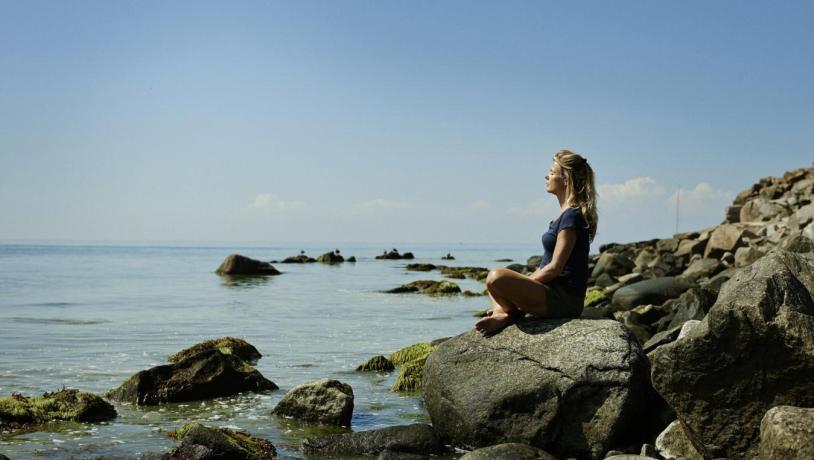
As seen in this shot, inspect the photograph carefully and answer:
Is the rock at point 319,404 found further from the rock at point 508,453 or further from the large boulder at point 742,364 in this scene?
the large boulder at point 742,364

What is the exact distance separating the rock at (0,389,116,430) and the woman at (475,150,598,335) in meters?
5.95

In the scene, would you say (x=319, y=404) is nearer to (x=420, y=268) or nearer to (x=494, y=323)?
(x=494, y=323)

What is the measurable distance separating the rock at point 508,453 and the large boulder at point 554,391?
0.42 meters

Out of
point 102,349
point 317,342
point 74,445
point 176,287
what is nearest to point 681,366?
point 74,445

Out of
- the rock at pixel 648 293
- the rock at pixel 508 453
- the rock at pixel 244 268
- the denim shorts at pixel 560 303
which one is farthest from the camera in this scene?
the rock at pixel 244 268

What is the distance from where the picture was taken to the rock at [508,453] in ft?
27.8

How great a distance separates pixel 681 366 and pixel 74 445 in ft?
24.9

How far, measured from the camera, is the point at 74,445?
10008mm

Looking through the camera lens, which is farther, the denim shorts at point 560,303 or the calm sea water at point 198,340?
the calm sea water at point 198,340

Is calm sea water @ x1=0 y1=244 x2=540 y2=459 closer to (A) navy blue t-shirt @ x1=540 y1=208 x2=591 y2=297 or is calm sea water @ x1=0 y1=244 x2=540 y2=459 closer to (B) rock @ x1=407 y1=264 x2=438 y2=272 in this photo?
(A) navy blue t-shirt @ x1=540 y1=208 x2=591 y2=297

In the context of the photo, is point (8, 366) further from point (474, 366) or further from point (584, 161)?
point (584, 161)

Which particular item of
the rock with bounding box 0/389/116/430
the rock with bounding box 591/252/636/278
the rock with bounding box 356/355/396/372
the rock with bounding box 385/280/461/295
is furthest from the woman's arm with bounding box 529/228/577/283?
the rock with bounding box 385/280/461/295

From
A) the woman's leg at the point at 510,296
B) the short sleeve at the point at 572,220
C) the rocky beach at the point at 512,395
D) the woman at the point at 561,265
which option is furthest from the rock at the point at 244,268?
the short sleeve at the point at 572,220

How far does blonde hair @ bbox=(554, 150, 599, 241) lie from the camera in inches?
384
